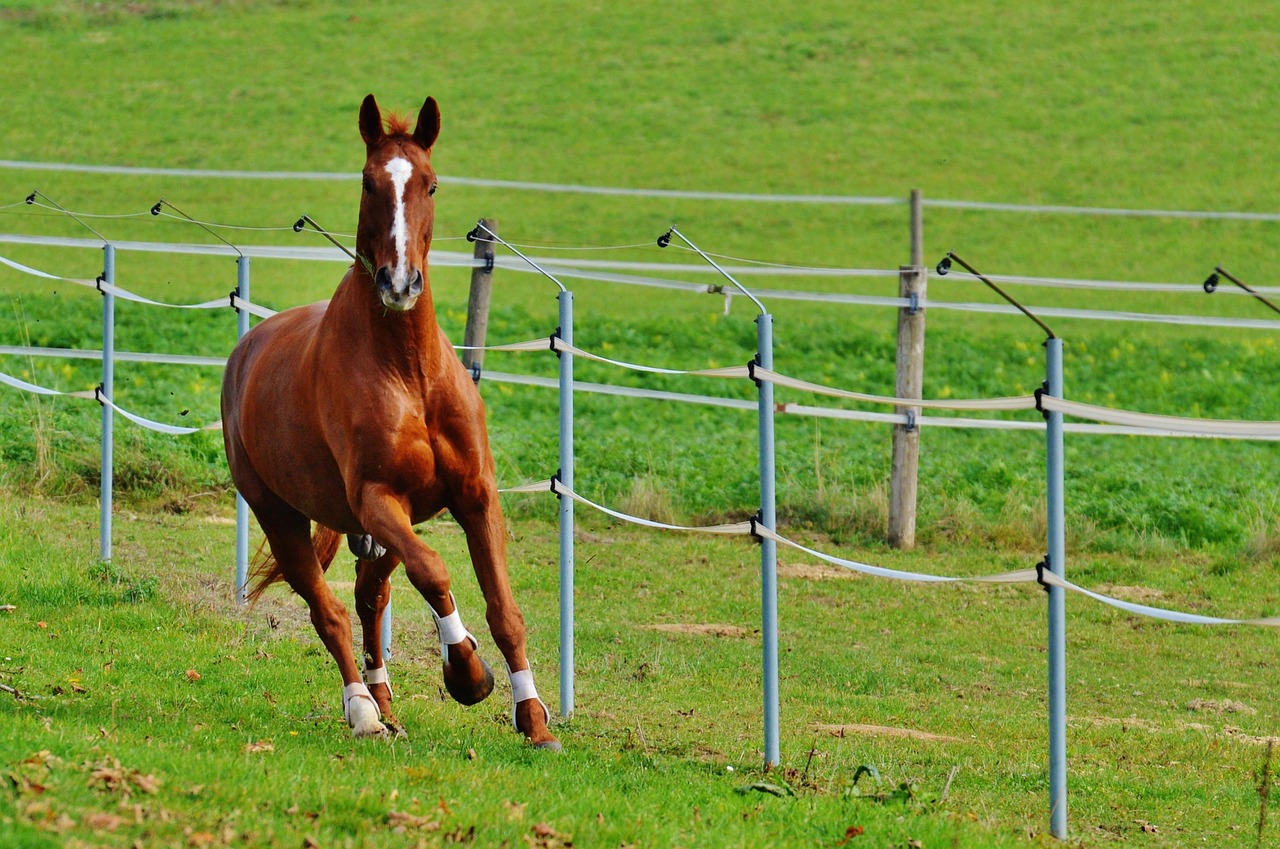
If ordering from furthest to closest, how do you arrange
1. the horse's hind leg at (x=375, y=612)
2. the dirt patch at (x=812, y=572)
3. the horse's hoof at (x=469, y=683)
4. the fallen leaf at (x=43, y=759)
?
the dirt patch at (x=812, y=572) < the horse's hind leg at (x=375, y=612) < the horse's hoof at (x=469, y=683) < the fallen leaf at (x=43, y=759)

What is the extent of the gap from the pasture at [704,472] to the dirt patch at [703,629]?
0.04m

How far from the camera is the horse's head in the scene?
17.1ft

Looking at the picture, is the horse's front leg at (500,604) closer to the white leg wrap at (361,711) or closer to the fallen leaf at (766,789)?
the white leg wrap at (361,711)

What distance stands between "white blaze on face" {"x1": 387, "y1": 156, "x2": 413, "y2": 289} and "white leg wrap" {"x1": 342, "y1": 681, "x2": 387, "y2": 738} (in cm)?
174

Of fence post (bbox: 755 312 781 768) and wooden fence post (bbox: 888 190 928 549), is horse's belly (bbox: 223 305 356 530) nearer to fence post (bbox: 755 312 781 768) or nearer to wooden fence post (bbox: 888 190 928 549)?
fence post (bbox: 755 312 781 768)

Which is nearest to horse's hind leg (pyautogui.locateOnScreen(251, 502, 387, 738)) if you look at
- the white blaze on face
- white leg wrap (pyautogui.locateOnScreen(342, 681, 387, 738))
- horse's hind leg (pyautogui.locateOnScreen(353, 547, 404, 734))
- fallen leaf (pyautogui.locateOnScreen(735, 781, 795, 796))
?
white leg wrap (pyautogui.locateOnScreen(342, 681, 387, 738))

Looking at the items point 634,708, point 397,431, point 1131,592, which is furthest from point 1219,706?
point 397,431

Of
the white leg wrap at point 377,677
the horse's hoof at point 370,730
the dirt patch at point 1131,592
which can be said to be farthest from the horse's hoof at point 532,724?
the dirt patch at point 1131,592

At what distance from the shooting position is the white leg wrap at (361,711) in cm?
581

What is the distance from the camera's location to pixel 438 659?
7.92 m

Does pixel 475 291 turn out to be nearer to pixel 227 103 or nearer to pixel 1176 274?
pixel 1176 274

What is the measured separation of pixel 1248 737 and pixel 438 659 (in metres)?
4.00

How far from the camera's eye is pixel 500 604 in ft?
18.7

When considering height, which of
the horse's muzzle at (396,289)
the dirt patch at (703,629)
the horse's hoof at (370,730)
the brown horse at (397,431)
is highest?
the horse's muzzle at (396,289)
